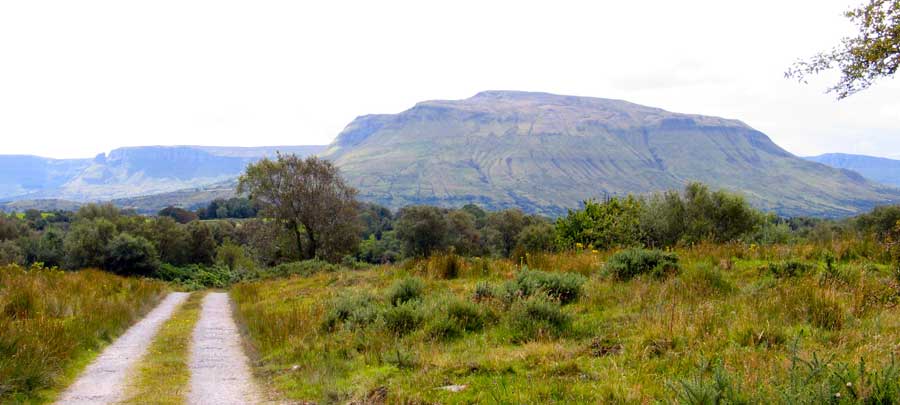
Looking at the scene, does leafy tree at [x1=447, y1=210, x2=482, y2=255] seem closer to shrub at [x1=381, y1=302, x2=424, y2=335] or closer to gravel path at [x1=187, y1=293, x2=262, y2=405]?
gravel path at [x1=187, y1=293, x2=262, y2=405]

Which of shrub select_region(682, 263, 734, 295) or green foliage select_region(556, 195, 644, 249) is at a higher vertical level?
shrub select_region(682, 263, 734, 295)

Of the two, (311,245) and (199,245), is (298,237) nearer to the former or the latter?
(311,245)

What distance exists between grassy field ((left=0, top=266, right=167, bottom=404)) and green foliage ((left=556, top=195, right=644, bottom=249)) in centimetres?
2998

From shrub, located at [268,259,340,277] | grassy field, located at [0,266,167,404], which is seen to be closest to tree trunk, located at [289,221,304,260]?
shrub, located at [268,259,340,277]

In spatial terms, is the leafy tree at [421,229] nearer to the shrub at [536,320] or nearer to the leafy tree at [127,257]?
the leafy tree at [127,257]

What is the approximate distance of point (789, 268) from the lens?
35.4 feet

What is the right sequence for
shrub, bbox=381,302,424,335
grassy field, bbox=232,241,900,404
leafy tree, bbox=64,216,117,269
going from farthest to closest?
leafy tree, bbox=64,216,117,269, shrub, bbox=381,302,424,335, grassy field, bbox=232,241,900,404

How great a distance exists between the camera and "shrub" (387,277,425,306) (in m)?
12.2

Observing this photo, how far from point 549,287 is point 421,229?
63060mm

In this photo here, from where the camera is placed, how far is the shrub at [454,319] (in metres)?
9.48

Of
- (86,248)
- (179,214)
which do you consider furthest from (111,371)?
(179,214)

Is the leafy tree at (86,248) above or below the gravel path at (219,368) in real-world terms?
below

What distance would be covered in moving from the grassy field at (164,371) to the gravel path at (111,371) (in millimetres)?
181

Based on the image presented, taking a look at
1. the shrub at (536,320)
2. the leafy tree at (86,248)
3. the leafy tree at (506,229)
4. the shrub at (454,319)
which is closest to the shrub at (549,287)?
the shrub at (454,319)
